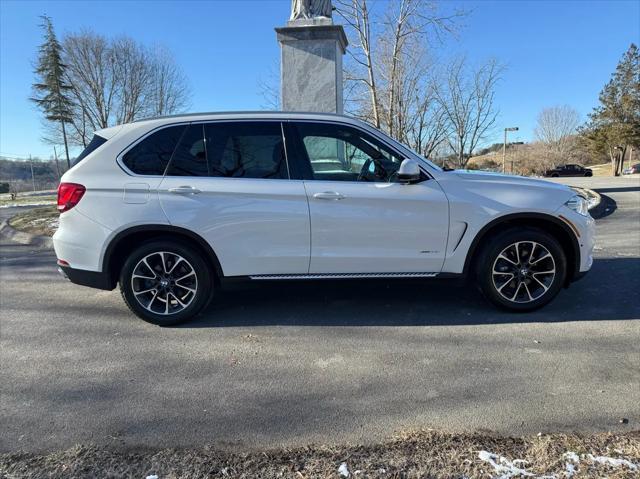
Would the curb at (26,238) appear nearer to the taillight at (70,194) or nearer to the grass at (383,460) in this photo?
the taillight at (70,194)

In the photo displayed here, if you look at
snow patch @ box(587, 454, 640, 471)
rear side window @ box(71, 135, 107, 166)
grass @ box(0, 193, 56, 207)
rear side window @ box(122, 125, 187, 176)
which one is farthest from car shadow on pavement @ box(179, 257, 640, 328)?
grass @ box(0, 193, 56, 207)

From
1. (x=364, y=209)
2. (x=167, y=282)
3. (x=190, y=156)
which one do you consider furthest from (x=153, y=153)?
(x=364, y=209)

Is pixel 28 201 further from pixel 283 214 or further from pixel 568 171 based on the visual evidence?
pixel 568 171

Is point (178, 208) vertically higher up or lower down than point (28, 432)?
higher up

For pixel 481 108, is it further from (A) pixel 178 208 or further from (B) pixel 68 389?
(B) pixel 68 389

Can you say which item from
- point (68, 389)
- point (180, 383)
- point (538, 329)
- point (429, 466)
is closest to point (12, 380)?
point (68, 389)

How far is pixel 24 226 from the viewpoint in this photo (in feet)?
33.6

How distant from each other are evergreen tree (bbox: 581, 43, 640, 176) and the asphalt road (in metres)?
54.4

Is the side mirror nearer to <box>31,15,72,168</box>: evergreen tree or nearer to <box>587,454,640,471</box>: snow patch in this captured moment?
<box>587,454,640,471</box>: snow patch

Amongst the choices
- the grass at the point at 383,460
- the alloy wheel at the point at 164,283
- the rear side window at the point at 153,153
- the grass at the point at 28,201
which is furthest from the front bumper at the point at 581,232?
the grass at the point at 28,201

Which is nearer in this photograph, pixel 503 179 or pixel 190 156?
pixel 190 156

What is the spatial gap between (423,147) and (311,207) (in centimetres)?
1563

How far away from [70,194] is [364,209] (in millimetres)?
2589

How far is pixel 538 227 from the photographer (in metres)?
4.29
